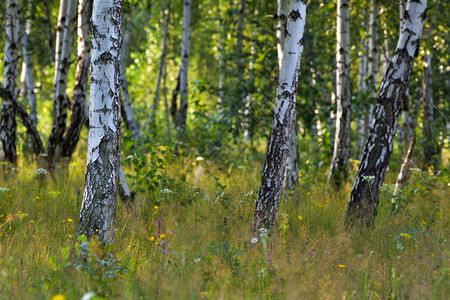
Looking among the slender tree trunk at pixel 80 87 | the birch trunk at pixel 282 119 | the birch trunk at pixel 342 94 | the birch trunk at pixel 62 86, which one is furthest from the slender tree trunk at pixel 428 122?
the birch trunk at pixel 62 86

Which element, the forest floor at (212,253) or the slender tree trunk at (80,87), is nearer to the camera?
the forest floor at (212,253)

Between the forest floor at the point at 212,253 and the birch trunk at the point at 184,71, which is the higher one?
the birch trunk at the point at 184,71

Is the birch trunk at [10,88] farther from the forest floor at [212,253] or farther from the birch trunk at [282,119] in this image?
the birch trunk at [282,119]

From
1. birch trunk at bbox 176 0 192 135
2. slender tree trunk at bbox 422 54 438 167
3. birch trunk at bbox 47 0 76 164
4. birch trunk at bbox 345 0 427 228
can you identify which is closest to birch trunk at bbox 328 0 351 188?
birch trunk at bbox 345 0 427 228

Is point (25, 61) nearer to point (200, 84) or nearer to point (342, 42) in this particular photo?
point (200, 84)

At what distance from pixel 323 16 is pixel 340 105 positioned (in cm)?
258

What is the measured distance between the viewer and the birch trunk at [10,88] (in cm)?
694

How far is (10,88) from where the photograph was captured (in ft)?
23.4

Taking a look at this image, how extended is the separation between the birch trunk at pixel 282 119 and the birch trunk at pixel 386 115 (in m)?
1.29

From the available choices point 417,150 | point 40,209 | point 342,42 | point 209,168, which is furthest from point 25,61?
point 417,150

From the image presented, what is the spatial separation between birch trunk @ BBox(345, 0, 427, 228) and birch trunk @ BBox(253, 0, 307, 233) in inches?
50.7

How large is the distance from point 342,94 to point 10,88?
219 inches

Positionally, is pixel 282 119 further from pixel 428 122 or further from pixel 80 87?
pixel 428 122

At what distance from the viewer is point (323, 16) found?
9.20 m
